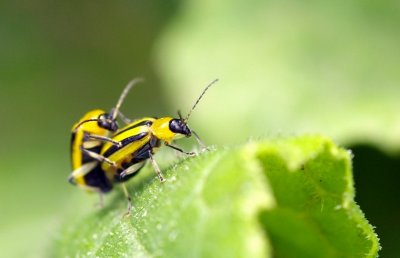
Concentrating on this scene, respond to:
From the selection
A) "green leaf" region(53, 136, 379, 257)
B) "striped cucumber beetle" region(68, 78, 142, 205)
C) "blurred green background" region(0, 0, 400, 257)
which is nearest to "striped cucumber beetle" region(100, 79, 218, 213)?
"striped cucumber beetle" region(68, 78, 142, 205)

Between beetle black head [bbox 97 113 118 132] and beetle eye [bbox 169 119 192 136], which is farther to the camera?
beetle black head [bbox 97 113 118 132]

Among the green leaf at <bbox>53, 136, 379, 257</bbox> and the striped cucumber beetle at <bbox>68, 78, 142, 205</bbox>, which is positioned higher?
the green leaf at <bbox>53, 136, 379, 257</bbox>

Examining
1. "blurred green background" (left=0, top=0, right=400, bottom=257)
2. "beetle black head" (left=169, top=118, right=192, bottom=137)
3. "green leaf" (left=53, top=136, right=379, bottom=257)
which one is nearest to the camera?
"green leaf" (left=53, top=136, right=379, bottom=257)

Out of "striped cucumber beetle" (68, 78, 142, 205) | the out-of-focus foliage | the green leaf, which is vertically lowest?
the out-of-focus foliage

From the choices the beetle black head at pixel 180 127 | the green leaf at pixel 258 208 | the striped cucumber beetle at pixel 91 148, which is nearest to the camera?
the green leaf at pixel 258 208

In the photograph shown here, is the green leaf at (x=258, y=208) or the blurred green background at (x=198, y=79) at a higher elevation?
the green leaf at (x=258, y=208)

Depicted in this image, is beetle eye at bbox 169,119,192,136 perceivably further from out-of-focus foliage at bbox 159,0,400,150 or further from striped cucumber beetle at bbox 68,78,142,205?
out-of-focus foliage at bbox 159,0,400,150

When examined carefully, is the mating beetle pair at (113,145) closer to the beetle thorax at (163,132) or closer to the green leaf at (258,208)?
the beetle thorax at (163,132)

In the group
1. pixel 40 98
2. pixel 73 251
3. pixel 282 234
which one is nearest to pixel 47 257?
pixel 73 251

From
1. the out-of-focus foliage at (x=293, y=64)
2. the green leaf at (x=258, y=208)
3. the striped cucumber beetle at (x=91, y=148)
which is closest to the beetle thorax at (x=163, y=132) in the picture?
the striped cucumber beetle at (x=91, y=148)
